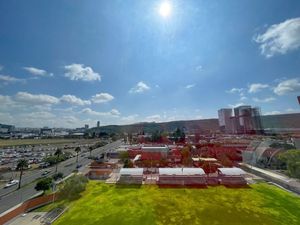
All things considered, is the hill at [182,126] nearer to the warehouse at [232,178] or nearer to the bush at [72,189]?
the warehouse at [232,178]

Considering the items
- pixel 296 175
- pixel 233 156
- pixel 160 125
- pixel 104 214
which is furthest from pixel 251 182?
pixel 160 125

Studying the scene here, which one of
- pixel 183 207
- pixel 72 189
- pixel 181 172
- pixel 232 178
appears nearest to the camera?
pixel 183 207

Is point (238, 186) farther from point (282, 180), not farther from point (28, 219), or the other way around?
point (28, 219)

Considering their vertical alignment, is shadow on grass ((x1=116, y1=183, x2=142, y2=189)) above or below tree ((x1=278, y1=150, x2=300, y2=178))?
below

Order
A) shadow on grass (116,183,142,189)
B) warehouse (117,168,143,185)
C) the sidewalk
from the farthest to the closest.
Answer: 1. warehouse (117,168,143,185)
2. shadow on grass (116,183,142,189)
3. the sidewalk

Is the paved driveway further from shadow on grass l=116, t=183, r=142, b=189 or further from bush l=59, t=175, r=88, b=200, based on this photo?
shadow on grass l=116, t=183, r=142, b=189

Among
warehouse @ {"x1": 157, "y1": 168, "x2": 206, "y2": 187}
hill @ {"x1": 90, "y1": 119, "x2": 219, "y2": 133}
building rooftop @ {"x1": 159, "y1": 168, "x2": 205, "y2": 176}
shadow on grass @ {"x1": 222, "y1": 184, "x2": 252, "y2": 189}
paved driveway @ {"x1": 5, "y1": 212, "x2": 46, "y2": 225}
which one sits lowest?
paved driveway @ {"x1": 5, "y1": 212, "x2": 46, "y2": 225}

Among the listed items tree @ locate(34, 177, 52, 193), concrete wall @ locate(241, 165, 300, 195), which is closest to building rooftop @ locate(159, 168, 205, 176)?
concrete wall @ locate(241, 165, 300, 195)

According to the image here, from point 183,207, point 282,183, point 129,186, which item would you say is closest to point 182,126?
point 282,183

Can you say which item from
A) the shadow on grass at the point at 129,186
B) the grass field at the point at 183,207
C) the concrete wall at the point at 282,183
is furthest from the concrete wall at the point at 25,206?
the concrete wall at the point at 282,183
